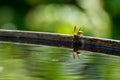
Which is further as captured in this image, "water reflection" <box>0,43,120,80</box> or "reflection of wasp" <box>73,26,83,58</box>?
"reflection of wasp" <box>73,26,83,58</box>

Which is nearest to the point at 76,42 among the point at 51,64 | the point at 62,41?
the point at 62,41

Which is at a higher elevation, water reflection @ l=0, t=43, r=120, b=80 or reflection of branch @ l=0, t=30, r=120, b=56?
reflection of branch @ l=0, t=30, r=120, b=56

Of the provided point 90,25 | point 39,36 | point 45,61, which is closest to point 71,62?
point 45,61

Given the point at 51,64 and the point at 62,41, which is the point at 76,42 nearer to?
the point at 62,41

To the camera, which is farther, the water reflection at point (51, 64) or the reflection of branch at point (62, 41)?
the reflection of branch at point (62, 41)
